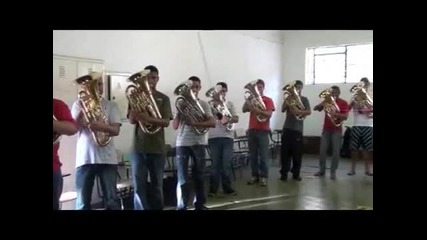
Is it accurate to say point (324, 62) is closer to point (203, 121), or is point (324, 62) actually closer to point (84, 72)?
point (203, 121)

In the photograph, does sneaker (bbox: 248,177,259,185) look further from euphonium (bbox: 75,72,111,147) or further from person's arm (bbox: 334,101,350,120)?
euphonium (bbox: 75,72,111,147)

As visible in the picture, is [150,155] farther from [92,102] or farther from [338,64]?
[338,64]

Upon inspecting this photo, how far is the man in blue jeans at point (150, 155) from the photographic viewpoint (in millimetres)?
2355

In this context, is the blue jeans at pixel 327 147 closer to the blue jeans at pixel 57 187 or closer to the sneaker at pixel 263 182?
the sneaker at pixel 263 182

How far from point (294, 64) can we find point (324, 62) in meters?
0.20

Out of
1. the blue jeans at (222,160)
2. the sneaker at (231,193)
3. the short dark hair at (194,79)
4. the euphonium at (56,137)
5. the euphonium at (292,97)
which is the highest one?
the short dark hair at (194,79)

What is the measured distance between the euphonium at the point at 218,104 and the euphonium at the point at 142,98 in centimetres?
36

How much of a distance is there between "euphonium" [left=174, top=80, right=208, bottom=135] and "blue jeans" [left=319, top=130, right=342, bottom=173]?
0.79 meters

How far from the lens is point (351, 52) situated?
2385mm

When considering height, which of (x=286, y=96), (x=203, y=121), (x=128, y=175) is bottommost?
(x=128, y=175)

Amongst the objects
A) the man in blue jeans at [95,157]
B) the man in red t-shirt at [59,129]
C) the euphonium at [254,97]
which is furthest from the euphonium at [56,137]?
the euphonium at [254,97]

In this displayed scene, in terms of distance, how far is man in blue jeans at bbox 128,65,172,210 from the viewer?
2355 mm
